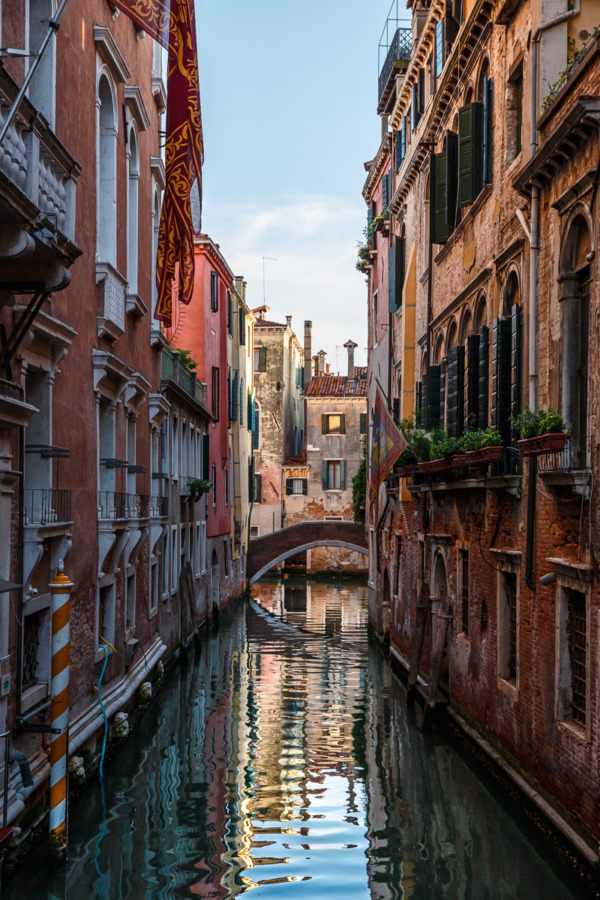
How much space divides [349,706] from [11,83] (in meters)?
11.9

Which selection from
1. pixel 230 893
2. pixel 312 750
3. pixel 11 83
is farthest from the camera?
pixel 312 750

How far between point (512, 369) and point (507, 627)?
8.86ft

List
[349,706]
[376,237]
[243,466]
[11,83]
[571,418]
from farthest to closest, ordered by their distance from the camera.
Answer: [243,466] → [376,237] → [349,706] → [571,418] → [11,83]

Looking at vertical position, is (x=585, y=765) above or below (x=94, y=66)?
below

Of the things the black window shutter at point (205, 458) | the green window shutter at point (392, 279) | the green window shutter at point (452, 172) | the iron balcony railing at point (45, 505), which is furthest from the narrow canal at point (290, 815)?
the black window shutter at point (205, 458)

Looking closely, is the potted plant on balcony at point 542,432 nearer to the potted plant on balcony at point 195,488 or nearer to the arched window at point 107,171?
the arched window at point 107,171

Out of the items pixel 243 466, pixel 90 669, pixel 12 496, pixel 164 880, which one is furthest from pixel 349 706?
pixel 243 466

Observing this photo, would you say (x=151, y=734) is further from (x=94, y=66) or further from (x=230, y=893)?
(x=94, y=66)

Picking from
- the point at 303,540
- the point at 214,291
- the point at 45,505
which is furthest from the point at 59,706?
the point at 303,540

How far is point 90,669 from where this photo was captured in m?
11.0

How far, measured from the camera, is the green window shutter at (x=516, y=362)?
10.4 metres

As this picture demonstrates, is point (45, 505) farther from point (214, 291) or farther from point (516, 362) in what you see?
point (214, 291)

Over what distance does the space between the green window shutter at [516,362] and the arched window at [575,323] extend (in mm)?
1541

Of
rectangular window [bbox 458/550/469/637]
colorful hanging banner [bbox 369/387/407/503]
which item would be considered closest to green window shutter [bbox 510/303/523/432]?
rectangular window [bbox 458/550/469/637]
